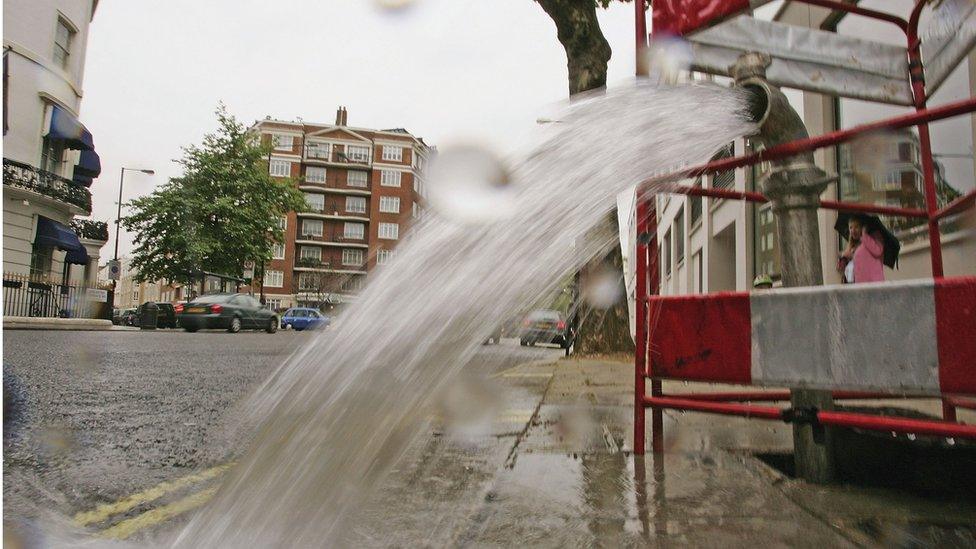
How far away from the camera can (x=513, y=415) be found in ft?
11.2

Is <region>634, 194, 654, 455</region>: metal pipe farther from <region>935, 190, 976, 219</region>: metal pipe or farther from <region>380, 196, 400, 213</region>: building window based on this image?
<region>380, 196, 400, 213</region>: building window

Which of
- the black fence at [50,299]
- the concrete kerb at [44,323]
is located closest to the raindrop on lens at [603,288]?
the concrete kerb at [44,323]

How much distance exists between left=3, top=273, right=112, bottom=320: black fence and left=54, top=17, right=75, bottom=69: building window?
875 cm

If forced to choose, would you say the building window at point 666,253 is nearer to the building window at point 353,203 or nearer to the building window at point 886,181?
the building window at point 886,181

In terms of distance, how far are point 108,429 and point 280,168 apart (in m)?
63.4

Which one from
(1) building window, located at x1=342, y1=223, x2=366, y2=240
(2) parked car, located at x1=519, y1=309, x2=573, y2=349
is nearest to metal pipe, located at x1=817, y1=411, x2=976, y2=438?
(2) parked car, located at x1=519, y1=309, x2=573, y2=349

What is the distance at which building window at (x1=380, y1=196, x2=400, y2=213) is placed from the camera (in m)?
65.0

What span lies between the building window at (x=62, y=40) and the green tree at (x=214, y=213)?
10461mm

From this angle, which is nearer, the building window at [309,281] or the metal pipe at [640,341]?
the metal pipe at [640,341]

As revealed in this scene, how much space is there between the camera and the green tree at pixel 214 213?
73.9ft

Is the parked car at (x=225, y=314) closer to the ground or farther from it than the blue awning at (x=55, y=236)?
closer to the ground

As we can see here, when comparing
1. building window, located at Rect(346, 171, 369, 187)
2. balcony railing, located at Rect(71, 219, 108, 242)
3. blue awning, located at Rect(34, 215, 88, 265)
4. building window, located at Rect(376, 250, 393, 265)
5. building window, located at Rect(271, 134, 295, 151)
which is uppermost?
building window, located at Rect(271, 134, 295, 151)

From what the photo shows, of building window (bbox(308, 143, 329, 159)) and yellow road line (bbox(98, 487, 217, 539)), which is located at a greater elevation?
building window (bbox(308, 143, 329, 159))

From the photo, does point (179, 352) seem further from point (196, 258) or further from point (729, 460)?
point (196, 258)
